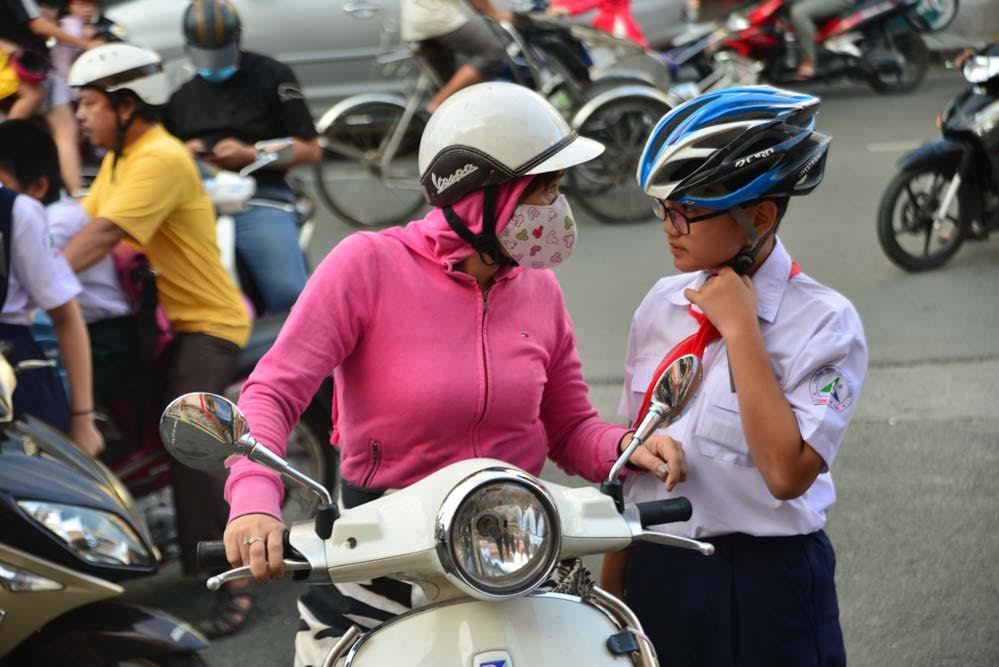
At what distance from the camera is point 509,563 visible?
181 cm

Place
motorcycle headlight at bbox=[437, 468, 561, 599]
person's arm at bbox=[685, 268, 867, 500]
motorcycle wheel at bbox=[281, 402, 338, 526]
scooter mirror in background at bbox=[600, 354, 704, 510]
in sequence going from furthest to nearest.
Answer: motorcycle wheel at bbox=[281, 402, 338, 526], person's arm at bbox=[685, 268, 867, 500], scooter mirror in background at bbox=[600, 354, 704, 510], motorcycle headlight at bbox=[437, 468, 561, 599]

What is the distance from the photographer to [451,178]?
7.68ft

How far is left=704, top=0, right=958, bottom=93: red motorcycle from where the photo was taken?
1204cm

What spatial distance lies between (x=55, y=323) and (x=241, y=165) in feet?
6.20

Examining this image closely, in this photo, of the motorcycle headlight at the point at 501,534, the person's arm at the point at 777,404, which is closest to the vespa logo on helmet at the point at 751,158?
the person's arm at the point at 777,404

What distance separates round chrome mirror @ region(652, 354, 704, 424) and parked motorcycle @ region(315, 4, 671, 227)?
21.3ft

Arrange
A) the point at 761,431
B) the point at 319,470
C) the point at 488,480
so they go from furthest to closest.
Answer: the point at 319,470 → the point at 761,431 → the point at 488,480

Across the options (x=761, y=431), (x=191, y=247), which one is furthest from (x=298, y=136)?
(x=761, y=431)

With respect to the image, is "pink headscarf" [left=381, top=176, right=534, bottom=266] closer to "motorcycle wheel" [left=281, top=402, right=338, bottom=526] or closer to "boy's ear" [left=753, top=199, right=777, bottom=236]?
"boy's ear" [left=753, top=199, right=777, bottom=236]

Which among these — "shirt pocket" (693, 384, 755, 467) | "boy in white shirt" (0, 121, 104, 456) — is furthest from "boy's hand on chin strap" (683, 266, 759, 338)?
"boy in white shirt" (0, 121, 104, 456)

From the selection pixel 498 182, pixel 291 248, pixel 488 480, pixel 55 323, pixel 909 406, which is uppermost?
pixel 498 182

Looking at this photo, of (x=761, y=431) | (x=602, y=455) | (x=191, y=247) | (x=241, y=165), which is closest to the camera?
(x=761, y=431)

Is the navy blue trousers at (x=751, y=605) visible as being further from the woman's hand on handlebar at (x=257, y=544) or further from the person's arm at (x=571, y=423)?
the woman's hand on handlebar at (x=257, y=544)

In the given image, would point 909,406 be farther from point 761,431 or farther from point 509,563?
point 509,563
